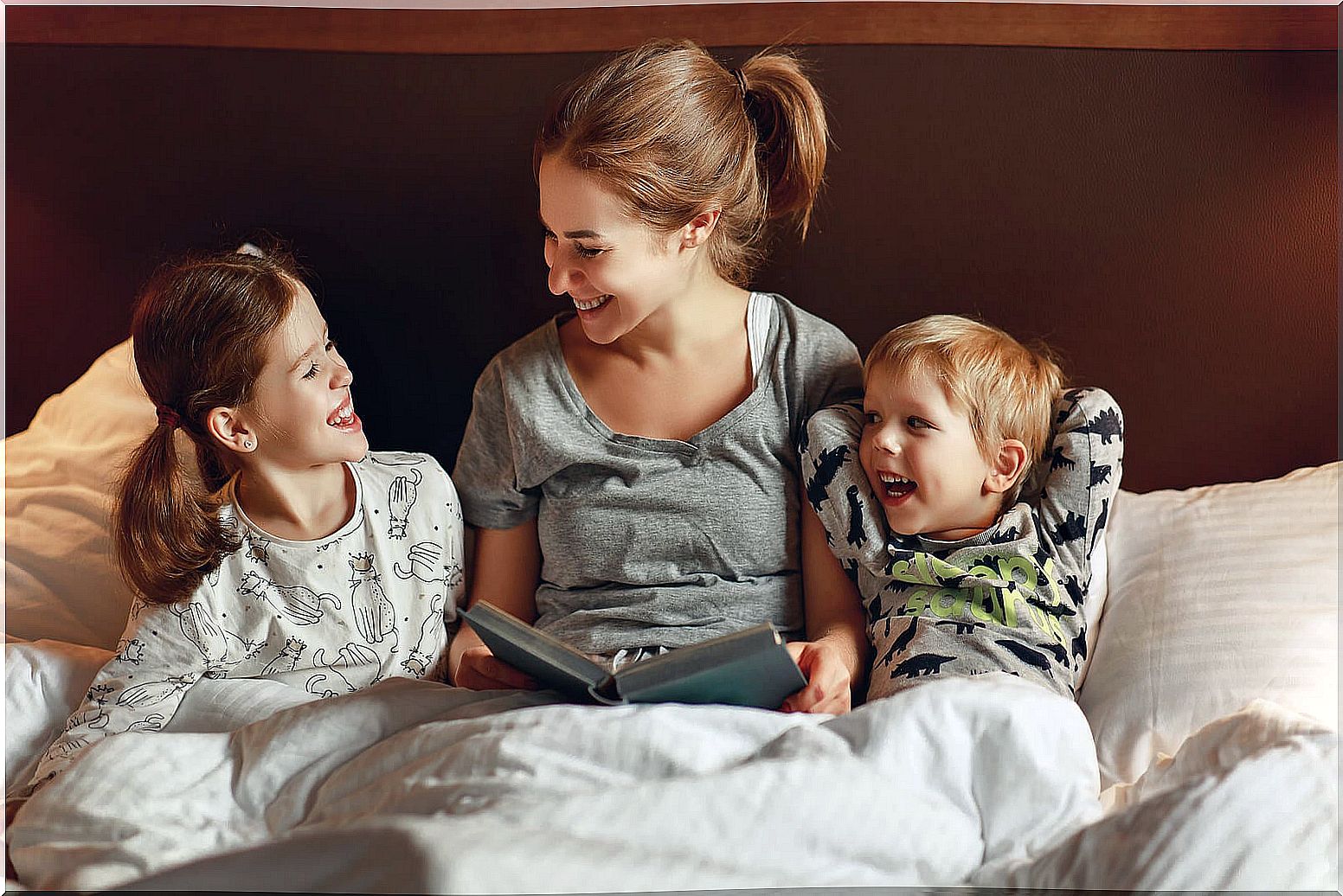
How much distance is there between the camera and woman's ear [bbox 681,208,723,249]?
126 cm

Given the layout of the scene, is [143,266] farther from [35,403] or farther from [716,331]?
[716,331]

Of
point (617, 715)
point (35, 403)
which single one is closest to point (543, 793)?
point (617, 715)

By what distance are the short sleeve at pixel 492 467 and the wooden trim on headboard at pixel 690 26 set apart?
1.69 feet

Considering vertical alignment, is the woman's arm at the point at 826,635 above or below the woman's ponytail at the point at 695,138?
below

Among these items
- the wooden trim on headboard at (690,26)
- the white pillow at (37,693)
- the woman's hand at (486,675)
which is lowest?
the white pillow at (37,693)

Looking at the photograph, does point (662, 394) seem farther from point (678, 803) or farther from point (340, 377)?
point (678, 803)

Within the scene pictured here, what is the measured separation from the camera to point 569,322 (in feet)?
4.69

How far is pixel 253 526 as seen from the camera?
1271 millimetres

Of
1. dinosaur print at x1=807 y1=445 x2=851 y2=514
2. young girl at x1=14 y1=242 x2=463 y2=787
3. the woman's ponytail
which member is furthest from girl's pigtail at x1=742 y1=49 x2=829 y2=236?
young girl at x1=14 y1=242 x2=463 y2=787

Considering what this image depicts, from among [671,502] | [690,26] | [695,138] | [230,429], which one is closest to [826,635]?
[671,502]

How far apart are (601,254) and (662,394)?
0.69 ft

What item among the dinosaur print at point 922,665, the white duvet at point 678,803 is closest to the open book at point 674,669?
the white duvet at point 678,803

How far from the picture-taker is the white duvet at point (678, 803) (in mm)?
750

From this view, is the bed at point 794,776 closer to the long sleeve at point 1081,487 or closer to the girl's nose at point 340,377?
the long sleeve at point 1081,487
